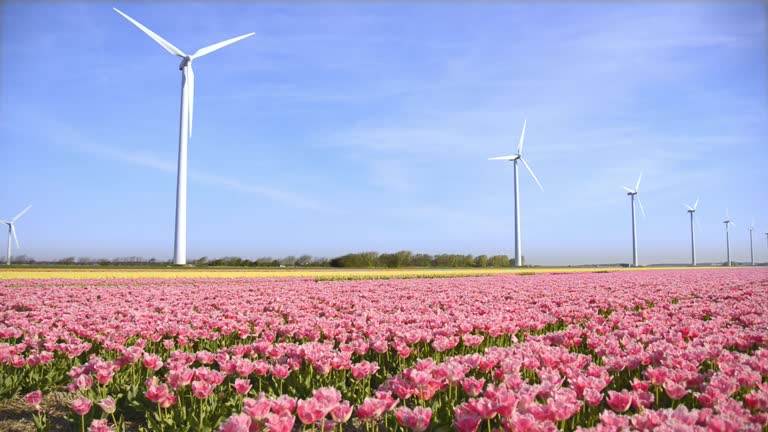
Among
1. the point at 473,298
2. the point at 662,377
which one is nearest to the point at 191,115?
the point at 473,298

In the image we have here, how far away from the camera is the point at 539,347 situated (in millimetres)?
5879

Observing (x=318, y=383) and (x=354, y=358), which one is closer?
(x=318, y=383)

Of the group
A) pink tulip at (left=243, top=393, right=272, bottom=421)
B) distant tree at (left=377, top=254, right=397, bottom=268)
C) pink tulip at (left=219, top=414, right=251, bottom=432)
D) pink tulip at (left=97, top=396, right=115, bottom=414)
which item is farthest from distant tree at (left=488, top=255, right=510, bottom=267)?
pink tulip at (left=219, top=414, right=251, bottom=432)

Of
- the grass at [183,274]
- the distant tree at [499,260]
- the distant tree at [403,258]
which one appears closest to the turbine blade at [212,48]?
the grass at [183,274]

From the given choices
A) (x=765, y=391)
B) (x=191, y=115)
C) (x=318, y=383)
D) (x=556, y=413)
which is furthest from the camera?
(x=191, y=115)

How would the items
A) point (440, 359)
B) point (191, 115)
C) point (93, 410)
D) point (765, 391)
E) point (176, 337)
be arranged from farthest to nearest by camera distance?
point (191, 115)
point (176, 337)
point (440, 359)
point (93, 410)
point (765, 391)

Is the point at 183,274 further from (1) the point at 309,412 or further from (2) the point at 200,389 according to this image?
(1) the point at 309,412

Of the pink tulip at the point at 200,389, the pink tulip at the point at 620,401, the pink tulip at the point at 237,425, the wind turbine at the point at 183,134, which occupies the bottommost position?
the pink tulip at the point at 200,389

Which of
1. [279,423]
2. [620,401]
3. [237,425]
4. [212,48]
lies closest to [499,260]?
[212,48]

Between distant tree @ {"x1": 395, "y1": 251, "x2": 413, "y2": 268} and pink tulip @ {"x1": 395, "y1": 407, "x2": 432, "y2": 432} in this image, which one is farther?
distant tree @ {"x1": 395, "y1": 251, "x2": 413, "y2": 268}

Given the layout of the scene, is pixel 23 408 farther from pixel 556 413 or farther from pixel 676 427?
pixel 676 427

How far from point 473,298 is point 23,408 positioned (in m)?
11.0

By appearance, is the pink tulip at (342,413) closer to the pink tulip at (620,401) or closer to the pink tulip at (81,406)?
the pink tulip at (620,401)

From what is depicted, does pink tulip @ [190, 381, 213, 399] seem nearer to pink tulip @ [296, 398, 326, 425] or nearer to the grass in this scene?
pink tulip @ [296, 398, 326, 425]
